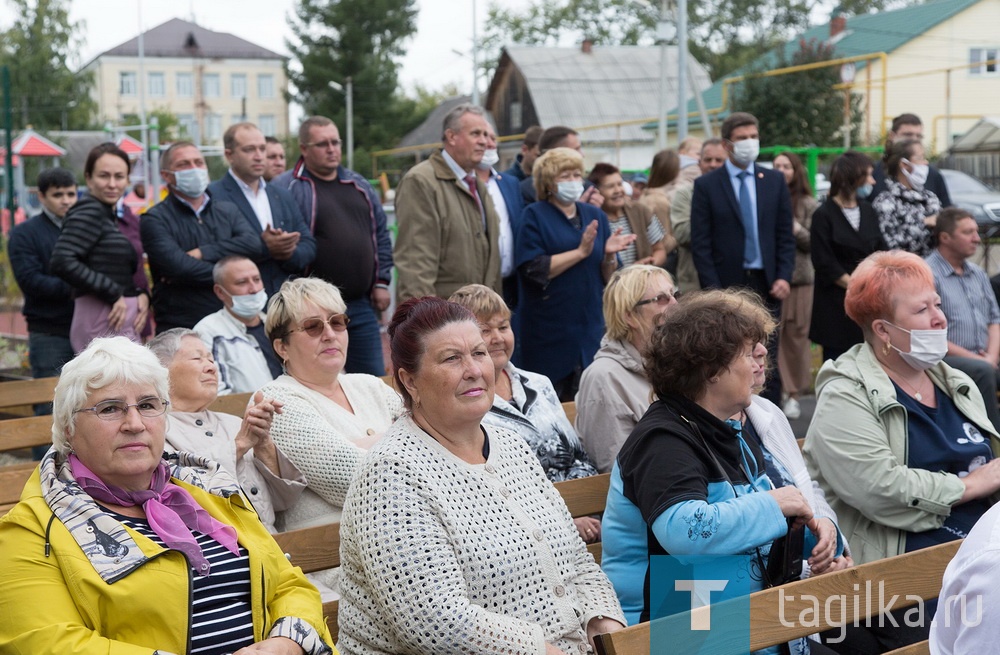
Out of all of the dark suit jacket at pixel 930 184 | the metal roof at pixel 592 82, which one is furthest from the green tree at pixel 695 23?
the dark suit jacket at pixel 930 184

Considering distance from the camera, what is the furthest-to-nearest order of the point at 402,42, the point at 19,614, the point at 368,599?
the point at 402,42 < the point at 368,599 < the point at 19,614

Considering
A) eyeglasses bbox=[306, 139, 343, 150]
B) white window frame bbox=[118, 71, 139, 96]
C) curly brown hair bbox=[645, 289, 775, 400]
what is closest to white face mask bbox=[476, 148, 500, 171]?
eyeglasses bbox=[306, 139, 343, 150]

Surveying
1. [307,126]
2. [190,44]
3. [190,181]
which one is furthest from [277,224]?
[190,44]

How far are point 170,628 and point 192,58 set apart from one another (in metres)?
101

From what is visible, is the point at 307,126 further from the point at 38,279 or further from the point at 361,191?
the point at 38,279

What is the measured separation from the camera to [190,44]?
97.6 meters

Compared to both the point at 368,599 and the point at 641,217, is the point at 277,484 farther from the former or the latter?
the point at 641,217

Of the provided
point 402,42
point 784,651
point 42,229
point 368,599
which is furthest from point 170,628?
point 402,42

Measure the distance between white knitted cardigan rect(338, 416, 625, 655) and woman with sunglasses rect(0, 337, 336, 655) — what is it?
0.79 feet

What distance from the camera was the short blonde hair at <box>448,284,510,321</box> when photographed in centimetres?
467

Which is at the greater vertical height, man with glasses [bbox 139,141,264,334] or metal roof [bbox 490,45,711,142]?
metal roof [bbox 490,45,711,142]

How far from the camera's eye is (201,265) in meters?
6.14

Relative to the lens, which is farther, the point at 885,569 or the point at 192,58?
the point at 192,58

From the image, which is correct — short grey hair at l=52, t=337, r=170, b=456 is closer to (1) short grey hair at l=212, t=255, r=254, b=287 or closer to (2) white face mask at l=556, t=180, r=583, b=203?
(1) short grey hair at l=212, t=255, r=254, b=287
